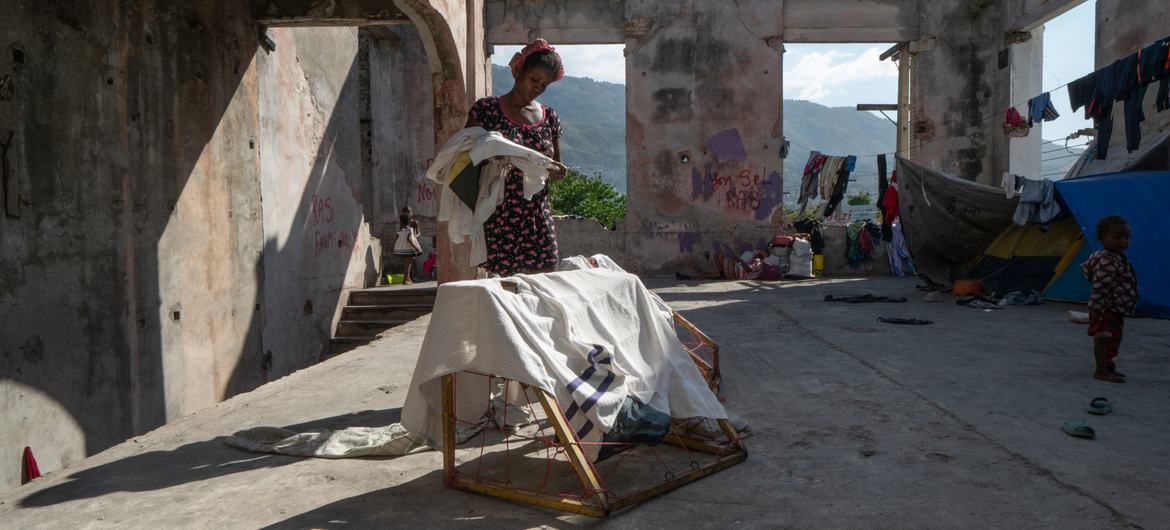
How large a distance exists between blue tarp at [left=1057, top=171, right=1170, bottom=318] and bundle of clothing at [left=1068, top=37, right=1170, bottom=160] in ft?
3.52

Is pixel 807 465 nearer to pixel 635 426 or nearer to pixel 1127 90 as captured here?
pixel 635 426

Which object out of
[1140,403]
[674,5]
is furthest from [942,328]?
[674,5]

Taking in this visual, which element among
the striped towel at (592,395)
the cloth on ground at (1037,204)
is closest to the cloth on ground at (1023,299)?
the cloth on ground at (1037,204)

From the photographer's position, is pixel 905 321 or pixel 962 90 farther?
pixel 962 90

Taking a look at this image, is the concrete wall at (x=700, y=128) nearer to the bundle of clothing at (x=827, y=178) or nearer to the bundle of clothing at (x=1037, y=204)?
the bundle of clothing at (x=827, y=178)

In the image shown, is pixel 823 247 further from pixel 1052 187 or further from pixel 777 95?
pixel 1052 187

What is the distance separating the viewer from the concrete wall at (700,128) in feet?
49.0

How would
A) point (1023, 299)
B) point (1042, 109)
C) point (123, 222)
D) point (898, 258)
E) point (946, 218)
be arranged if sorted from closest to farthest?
point (123, 222) < point (1023, 299) < point (946, 218) < point (1042, 109) < point (898, 258)

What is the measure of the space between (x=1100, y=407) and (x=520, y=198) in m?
2.94

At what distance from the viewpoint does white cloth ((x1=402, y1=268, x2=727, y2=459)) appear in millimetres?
2236

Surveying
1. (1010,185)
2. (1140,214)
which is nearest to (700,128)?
(1010,185)

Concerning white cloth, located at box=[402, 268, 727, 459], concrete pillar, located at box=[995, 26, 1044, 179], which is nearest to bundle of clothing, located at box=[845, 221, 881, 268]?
Answer: concrete pillar, located at box=[995, 26, 1044, 179]

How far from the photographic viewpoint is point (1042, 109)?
37.8 feet

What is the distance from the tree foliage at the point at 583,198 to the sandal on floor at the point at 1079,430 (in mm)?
36100
